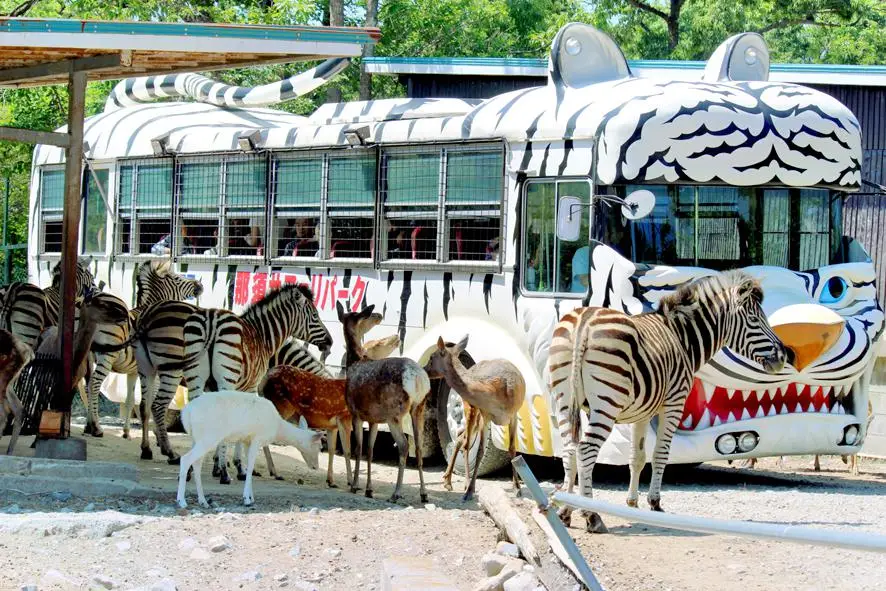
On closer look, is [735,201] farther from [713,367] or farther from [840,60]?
[840,60]

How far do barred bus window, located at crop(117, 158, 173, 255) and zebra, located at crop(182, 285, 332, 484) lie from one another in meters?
3.44

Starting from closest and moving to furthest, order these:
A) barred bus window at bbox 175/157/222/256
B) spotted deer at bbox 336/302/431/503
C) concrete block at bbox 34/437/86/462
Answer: spotted deer at bbox 336/302/431/503
concrete block at bbox 34/437/86/462
barred bus window at bbox 175/157/222/256

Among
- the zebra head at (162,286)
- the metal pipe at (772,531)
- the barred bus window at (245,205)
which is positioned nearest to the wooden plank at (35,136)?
the barred bus window at (245,205)

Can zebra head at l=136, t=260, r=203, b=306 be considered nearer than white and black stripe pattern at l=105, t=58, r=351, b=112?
Yes

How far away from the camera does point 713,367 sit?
465 inches

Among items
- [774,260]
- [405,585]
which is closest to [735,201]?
[774,260]

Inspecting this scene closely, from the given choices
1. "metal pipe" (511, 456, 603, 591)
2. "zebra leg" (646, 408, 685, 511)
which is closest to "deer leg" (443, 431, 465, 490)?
"zebra leg" (646, 408, 685, 511)

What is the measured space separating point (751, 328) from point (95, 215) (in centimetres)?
971

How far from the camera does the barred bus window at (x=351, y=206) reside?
46.0 ft

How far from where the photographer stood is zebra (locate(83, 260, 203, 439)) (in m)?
15.1

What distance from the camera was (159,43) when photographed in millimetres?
10586

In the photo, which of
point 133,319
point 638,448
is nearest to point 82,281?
point 133,319

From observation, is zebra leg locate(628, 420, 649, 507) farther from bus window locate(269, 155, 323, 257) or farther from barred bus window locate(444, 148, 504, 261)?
bus window locate(269, 155, 323, 257)

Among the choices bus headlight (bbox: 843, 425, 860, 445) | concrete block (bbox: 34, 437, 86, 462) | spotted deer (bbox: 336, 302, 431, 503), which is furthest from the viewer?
bus headlight (bbox: 843, 425, 860, 445)
